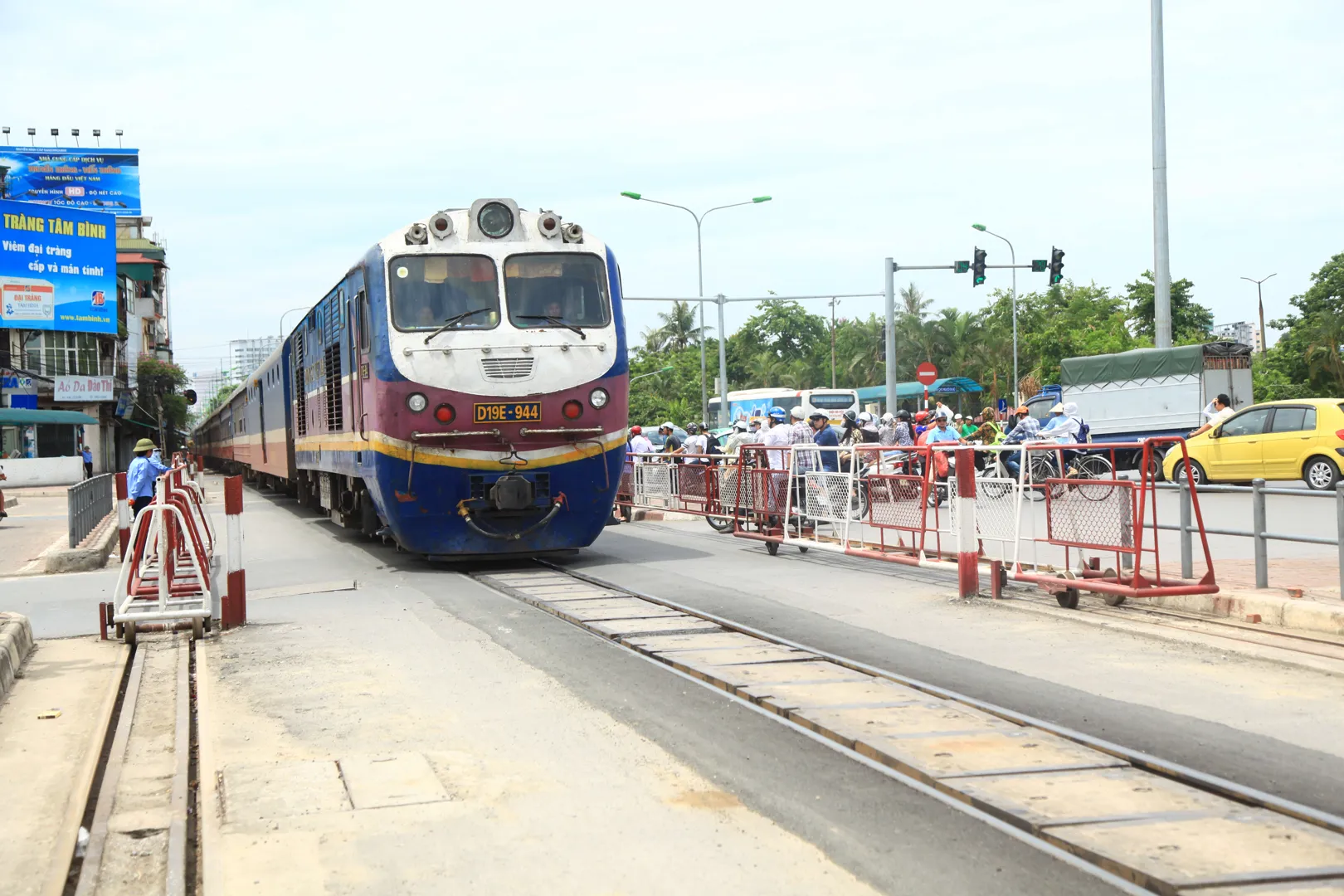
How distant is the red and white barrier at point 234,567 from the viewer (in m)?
10.3

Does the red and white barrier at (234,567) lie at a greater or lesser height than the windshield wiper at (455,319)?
lesser

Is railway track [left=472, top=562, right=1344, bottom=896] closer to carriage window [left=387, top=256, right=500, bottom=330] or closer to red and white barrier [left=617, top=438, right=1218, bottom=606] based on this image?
red and white barrier [left=617, top=438, right=1218, bottom=606]

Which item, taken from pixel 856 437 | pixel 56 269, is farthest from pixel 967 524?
pixel 56 269

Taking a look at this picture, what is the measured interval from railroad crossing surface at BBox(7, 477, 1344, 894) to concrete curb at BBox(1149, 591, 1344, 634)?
34 centimetres

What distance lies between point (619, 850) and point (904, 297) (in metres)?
81.7

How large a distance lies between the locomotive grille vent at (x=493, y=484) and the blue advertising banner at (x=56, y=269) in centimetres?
4415

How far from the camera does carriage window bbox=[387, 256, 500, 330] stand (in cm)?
1322

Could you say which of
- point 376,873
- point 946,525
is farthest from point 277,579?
point 376,873

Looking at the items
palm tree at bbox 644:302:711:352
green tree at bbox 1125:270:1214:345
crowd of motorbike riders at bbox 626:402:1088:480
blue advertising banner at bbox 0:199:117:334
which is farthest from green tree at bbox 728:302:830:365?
crowd of motorbike riders at bbox 626:402:1088:480

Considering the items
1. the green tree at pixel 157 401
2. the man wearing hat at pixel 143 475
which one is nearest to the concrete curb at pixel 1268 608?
the man wearing hat at pixel 143 475

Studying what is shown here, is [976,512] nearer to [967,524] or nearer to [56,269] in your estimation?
[967,524]

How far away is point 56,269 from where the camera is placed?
5197 centimetres

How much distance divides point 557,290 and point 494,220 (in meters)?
1.00

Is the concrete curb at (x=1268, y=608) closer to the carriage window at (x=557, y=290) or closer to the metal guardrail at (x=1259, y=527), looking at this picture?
the metal guardrail at (x=1259, y=527)
